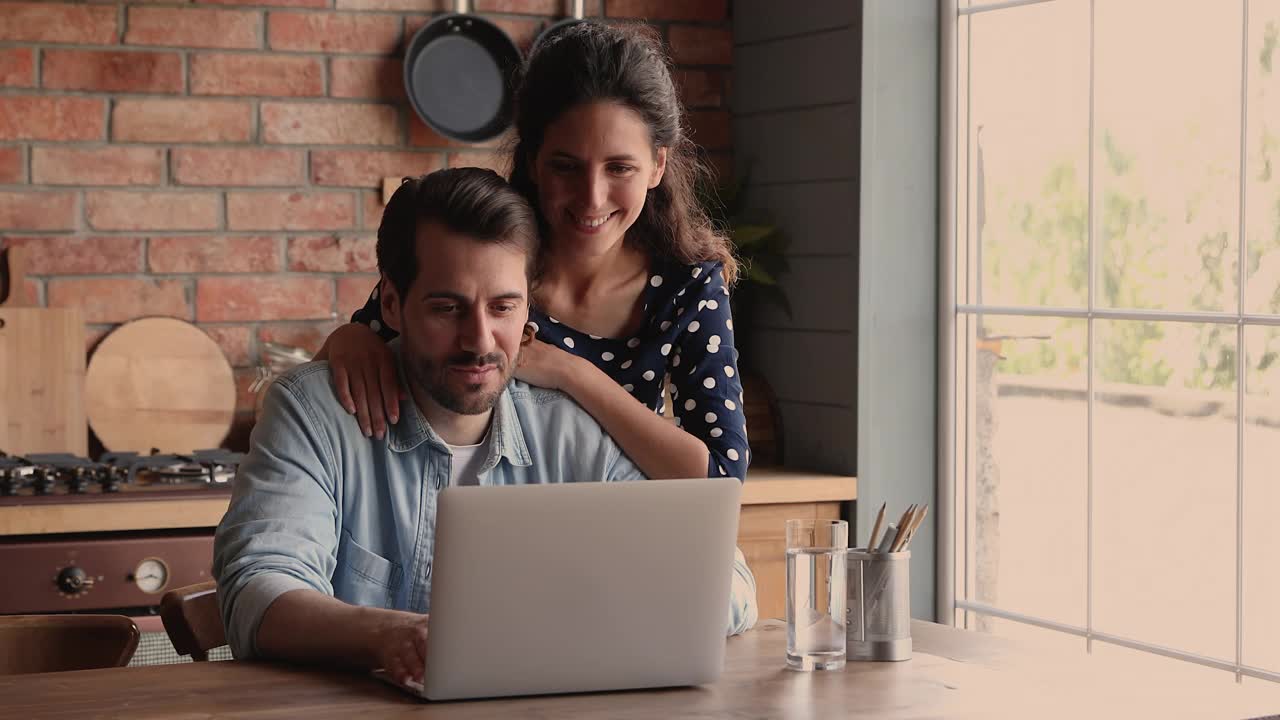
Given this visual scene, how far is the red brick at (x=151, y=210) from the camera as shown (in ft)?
11.1

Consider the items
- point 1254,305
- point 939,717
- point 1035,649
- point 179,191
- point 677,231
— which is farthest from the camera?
point 179,191

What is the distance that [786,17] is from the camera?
147 inches

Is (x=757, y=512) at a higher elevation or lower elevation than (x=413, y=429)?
lower

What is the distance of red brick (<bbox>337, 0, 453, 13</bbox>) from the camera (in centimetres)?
359

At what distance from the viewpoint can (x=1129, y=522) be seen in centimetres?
320

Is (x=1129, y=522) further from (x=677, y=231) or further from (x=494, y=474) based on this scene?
(x=494, y=474)

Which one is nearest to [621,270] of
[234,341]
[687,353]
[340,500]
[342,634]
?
[687,353]

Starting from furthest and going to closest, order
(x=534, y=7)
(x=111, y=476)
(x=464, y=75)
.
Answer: (x=534, y=7), (x=464, y=75), (x=111, y=476)

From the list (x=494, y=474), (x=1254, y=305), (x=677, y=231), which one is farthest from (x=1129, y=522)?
(x=494, y=474)

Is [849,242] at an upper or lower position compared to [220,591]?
upper

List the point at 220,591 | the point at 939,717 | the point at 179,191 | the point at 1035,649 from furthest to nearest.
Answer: the point at 179,191 < the point at 1035,649 < the point at 220,591 < the point at 939,717

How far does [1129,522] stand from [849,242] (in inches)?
34.6

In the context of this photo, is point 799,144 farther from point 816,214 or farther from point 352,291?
point 352,291

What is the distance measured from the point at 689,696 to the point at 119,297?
2.25 meters
